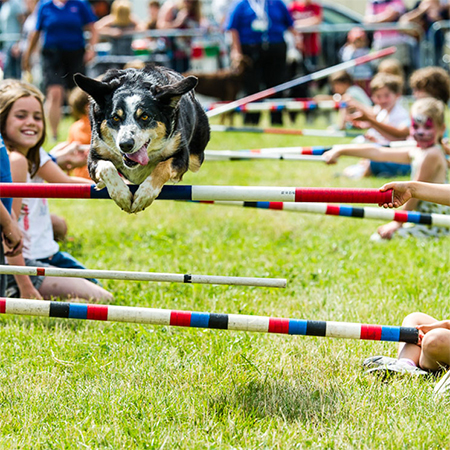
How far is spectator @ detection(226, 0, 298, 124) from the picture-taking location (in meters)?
12.3

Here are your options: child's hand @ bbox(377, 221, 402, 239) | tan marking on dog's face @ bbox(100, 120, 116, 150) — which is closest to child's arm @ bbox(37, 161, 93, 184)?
tan marking on dog's face @ bbox(100, 120, 116, 150)

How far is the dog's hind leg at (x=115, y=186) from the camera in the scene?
2941 millimetres

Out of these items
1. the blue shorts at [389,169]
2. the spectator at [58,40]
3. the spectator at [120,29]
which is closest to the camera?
the blue shorts at [389,169]

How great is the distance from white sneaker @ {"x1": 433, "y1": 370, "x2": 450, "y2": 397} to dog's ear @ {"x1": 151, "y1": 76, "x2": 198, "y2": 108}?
5.34 feet

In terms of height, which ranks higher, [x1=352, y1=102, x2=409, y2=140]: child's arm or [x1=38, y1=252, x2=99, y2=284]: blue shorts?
[x1=352, y1=102, x2=409, y2=140]: child's arm

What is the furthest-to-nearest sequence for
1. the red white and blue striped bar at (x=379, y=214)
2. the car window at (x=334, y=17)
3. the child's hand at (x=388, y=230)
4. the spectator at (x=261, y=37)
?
1. the car window at (x=334, y=17)
2. the spectator at (x=261, y=37)
3. the child's hand at (x=388, y=230)
4. the red white and blue striped bar at (x=379, y=214)

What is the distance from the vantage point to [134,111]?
3.14 m

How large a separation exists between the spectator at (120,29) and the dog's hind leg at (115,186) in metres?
11.7

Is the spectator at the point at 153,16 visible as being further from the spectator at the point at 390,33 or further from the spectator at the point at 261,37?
the spectator at the point at 390,33

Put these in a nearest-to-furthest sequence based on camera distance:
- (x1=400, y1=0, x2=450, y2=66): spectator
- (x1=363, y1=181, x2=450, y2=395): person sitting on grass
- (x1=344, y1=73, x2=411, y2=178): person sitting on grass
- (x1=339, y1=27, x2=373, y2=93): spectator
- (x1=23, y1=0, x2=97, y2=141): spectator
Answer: (x1=363, y1=181, x2=450, y2=395): person sitting on grass
(x1=344, y1=73, x2=411, y2=178): person sitting on grass
(x1=23, y1=0, x2=97, y2=141): spectator
(x1=339, y1=27, x2=373, y2=93): spectator
(x1=400, y1=0, x2=450, y2=66): spectator

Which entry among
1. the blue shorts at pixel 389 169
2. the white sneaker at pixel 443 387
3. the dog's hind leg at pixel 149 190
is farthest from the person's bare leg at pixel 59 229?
the blue shorts at pixel 389 169

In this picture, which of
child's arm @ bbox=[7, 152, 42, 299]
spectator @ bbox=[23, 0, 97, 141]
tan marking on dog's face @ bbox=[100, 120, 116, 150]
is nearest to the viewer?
tan marking on dog's face @ bbox=[100, 120, 116, 150]

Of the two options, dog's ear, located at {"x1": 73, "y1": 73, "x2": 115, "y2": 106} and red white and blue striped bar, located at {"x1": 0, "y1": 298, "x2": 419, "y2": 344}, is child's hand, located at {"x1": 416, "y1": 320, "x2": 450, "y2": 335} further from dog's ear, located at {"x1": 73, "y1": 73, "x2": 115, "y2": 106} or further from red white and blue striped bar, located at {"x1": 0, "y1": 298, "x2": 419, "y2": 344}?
dog's ear, located at {"x1": 73, "y1": 73, "x2": 115, "y2": 106}

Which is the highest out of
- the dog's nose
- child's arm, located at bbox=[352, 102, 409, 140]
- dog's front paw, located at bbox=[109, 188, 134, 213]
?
child's arm, located at bbox=[352, 102, 409, 140]
